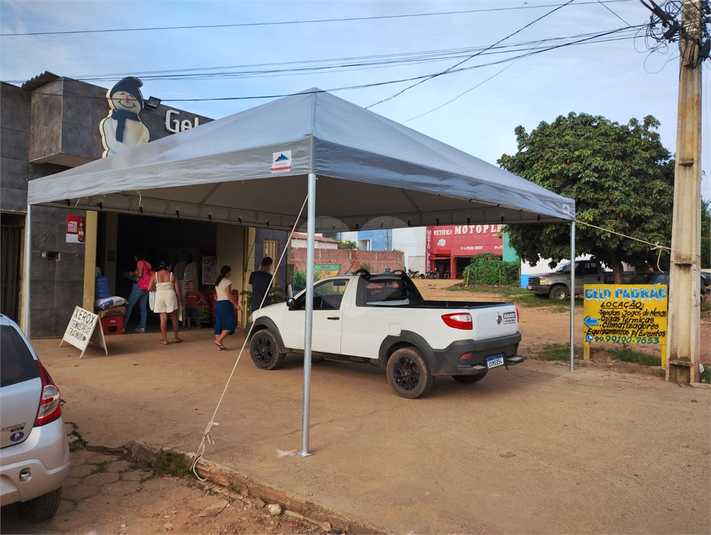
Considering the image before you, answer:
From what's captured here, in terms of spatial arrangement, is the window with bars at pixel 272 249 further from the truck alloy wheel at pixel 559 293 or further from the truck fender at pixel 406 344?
the truck alloy wheel at pixel 559 293

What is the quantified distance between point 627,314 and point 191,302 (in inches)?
397

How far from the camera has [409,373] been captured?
692 cm

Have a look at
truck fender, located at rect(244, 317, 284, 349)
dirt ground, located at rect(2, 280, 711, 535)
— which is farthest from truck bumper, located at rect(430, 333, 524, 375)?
truck fender, located at rect(244, 317, 284, 349)

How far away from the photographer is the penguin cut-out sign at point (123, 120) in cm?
1095

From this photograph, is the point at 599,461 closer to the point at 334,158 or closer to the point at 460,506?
the point at 460,506

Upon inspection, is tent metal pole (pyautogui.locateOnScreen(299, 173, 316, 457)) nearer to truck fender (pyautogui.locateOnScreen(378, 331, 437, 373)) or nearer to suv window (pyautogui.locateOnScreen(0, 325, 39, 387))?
suv window (pyautogui.locateOnScreen(0, 325, 39, 387))

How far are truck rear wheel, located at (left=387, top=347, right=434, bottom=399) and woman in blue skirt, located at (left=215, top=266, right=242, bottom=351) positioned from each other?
4.25 metres

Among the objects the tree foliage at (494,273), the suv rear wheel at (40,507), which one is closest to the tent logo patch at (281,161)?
the suv rear wheel at (40,507)

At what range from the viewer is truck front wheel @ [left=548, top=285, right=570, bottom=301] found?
23.8m

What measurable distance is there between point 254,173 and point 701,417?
585 cm

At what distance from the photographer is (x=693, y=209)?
812 cm

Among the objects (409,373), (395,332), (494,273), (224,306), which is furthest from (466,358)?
(494,273)

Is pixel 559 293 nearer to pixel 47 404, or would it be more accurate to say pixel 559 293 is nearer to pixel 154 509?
pixel 154 509

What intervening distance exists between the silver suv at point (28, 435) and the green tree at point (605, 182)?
59.9 feet
